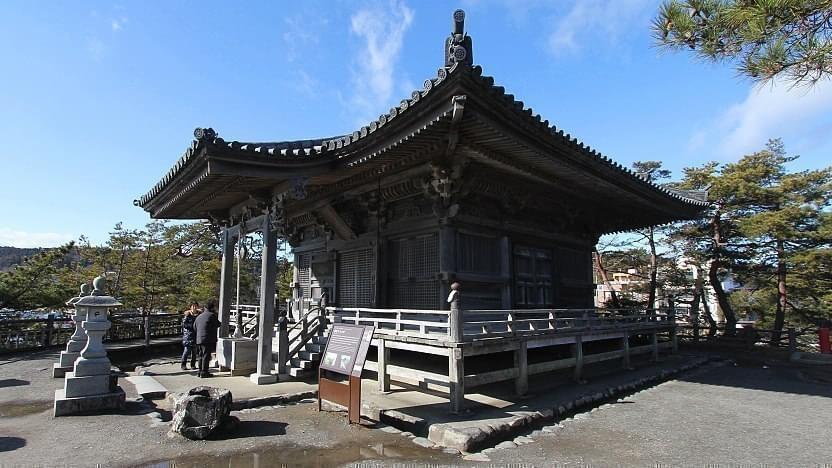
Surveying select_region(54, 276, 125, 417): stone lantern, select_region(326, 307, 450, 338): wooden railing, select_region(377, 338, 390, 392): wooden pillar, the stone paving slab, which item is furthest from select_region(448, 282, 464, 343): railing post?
the stone paving slab

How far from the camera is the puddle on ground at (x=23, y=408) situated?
24.8ft

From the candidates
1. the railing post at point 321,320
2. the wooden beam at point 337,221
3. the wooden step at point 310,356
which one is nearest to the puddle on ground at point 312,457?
the wooden step at point 310,356

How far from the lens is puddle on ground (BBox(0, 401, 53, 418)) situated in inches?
298

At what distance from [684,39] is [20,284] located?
78.3 ft

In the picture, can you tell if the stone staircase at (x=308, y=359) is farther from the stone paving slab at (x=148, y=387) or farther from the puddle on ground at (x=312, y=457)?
the puddle on ground at (x=312, y=457)

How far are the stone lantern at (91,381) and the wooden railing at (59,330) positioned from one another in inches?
430

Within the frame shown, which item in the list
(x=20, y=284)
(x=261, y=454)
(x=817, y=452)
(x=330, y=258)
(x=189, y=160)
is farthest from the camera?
(x=20, y=284)

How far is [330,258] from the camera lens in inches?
527

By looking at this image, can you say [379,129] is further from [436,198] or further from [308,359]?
[308,359]

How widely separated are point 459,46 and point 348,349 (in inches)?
189

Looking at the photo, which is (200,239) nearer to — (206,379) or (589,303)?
(206,379)

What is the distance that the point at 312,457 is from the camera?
17.9 feet

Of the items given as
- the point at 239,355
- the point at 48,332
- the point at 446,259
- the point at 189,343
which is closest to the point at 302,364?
the point at 239,355

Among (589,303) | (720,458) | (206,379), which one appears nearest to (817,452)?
(720,458)
